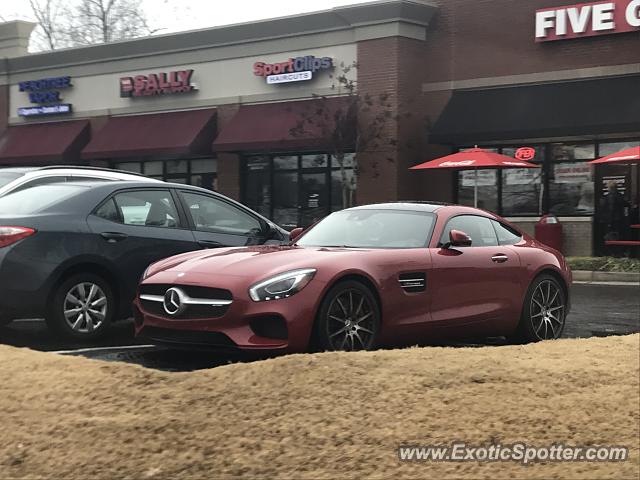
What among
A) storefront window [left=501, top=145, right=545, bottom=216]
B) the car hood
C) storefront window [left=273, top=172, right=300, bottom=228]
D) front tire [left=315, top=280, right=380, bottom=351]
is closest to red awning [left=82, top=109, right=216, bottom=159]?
storefront window [left=273, top=172, right=300, bottom=228]

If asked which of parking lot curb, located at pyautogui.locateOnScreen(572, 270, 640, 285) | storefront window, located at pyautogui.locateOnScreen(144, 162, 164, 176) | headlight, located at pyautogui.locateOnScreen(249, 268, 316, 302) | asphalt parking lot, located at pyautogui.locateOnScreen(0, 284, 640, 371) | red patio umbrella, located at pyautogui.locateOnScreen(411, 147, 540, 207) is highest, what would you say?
storefront window, located at pyautogui.locateOnScreen(144, 162, 164, 176)

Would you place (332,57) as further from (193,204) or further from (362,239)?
(362,239)

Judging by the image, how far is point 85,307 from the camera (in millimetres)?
7559

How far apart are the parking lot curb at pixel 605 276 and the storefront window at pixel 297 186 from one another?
832 centimetres

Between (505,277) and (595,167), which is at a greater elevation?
(595,167)

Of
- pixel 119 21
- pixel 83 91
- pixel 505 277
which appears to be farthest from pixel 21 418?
pixel 119 21

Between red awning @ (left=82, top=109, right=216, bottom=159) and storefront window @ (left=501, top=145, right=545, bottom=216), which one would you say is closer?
storefront window @ (left=501, top=145, right=545, bottom=216)

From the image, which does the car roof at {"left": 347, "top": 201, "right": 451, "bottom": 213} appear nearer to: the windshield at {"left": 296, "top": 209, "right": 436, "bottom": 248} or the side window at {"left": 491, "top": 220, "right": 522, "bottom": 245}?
the windshield at {"left": 296, "top": 209, "right": 436, "bottom": 248}

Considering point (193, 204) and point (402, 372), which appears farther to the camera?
point (193, 204)

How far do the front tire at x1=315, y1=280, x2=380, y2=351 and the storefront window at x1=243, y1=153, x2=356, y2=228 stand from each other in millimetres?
17019

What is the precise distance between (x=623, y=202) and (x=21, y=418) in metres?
18.2

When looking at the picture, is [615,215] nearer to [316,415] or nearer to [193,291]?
[193,291]

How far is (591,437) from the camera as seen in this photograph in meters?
3.76

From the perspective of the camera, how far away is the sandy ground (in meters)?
3.65
